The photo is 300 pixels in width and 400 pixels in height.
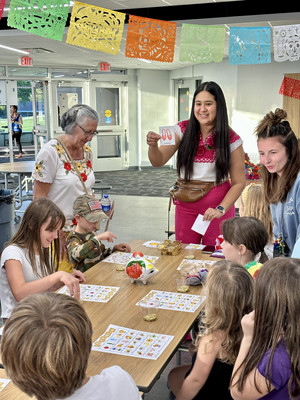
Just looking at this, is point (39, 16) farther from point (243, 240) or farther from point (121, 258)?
point (243, 240)

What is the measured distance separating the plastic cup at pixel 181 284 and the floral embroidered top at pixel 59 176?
96cm

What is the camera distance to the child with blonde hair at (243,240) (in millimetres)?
2639

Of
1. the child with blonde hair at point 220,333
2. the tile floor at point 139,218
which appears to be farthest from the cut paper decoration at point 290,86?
the child with blonde hair at point 220,333

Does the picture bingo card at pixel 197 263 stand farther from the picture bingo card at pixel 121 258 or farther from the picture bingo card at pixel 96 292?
the picture bingo card at pixel 96 292

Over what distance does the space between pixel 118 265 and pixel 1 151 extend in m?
14.2

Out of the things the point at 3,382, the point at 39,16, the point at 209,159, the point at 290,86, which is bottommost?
the point at 3,382

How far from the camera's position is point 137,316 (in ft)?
7.29

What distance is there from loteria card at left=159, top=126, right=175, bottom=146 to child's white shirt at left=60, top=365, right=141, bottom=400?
2174 mm

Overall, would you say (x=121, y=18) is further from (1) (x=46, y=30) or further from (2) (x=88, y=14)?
(1) (x=46, y=30)

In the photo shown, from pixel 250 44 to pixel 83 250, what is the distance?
2.43 meters

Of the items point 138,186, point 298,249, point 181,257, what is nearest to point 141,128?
point 138,186

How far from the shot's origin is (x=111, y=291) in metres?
2.53

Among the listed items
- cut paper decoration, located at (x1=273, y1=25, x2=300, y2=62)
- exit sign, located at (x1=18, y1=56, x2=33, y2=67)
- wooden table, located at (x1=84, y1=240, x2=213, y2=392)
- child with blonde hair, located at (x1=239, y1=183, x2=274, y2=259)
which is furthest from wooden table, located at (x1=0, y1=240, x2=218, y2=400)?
exit sign, located at (x1=18, y1=56, x2=33, y2=67)

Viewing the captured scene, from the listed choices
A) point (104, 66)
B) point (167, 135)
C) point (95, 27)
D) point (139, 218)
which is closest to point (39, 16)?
point (95, 27)
